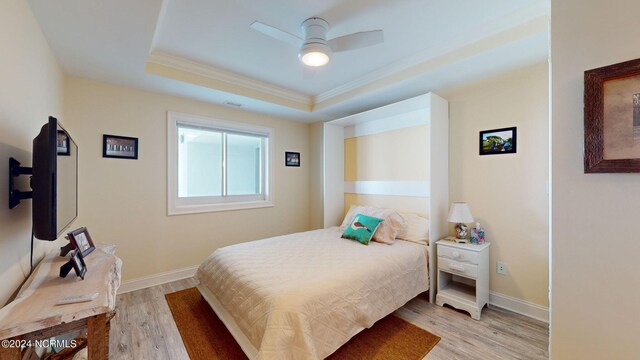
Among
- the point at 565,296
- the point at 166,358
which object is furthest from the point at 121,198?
the point at 565,296

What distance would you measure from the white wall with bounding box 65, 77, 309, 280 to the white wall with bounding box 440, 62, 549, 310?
120 inches

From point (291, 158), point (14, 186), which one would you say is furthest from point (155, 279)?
point (291, 158)

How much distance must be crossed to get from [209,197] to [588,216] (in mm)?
3762

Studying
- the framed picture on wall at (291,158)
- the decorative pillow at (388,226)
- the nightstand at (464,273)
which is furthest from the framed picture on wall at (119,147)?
the nightstand at (464,273)

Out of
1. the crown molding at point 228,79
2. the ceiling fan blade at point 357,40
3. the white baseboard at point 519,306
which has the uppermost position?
the crown molding at point 228,79

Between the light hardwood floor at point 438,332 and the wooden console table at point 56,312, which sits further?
the light hardwood floor at point 438,332

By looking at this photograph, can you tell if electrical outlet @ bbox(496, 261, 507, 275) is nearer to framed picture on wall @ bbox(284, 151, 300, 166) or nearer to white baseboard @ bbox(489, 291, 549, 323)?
white baseboard @ bbox(489, 291, 549, 323)

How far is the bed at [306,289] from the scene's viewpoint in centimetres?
150

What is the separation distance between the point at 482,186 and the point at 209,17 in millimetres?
3069

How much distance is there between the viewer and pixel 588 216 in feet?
3.64

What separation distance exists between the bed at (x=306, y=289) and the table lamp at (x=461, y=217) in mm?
412

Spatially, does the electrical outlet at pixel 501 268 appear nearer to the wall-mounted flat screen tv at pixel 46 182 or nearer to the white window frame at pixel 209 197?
the white window frame at pixel 209 197

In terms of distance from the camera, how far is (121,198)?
2.83 meters

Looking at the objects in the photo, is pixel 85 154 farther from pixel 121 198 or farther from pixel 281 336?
pixel 281 336
